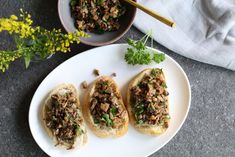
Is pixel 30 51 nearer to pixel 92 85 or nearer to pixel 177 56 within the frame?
pixel 92 85

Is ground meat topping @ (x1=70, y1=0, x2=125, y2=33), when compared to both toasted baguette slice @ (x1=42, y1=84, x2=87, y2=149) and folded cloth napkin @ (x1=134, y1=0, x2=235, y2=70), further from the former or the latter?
toasted baguette slice @ (x1=42, y1=84, x2=87, y2=149)

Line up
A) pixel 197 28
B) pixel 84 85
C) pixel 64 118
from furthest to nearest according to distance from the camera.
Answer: pixel 197 28, pixel 84 85, pixel 64 118

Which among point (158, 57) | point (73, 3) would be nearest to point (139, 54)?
point (158, 57)

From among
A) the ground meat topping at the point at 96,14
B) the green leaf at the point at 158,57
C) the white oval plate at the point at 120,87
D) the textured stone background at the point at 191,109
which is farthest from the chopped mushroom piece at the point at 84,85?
the green leaf at the point at 158,57

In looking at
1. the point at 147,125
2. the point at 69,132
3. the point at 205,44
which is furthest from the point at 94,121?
the point at 205,44

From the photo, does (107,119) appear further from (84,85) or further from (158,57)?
(158,57)

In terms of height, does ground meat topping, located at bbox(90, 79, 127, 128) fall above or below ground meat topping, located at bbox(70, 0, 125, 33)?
below

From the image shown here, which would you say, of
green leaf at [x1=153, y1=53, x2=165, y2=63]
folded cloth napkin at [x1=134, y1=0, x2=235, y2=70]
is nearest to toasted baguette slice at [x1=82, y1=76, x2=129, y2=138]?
green leaf at [x1=153, y1=53, x2=165, y2=63]
